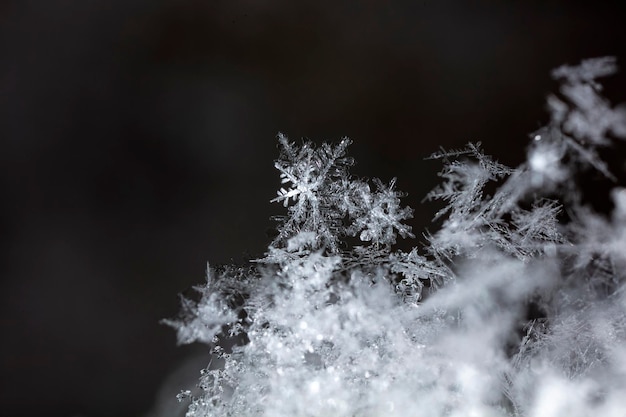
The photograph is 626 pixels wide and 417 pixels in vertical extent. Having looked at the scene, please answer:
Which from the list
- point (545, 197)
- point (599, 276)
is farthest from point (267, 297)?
point (599, 276)

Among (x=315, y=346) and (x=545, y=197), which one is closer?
(x=315, y=346)

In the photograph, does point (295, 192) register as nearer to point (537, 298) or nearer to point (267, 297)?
point (267, 297)

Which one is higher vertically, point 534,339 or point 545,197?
point 545,197

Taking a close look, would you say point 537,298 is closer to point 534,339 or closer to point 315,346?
point 534,339

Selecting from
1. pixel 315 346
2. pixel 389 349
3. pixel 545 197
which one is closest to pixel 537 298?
pixel 545 197

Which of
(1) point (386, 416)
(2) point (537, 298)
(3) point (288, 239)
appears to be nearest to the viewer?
(1) point (386, 416)

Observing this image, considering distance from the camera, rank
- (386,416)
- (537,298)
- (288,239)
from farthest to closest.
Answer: (537,298) → (288,239) → (386,416)

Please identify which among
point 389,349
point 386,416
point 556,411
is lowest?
point 556,411
